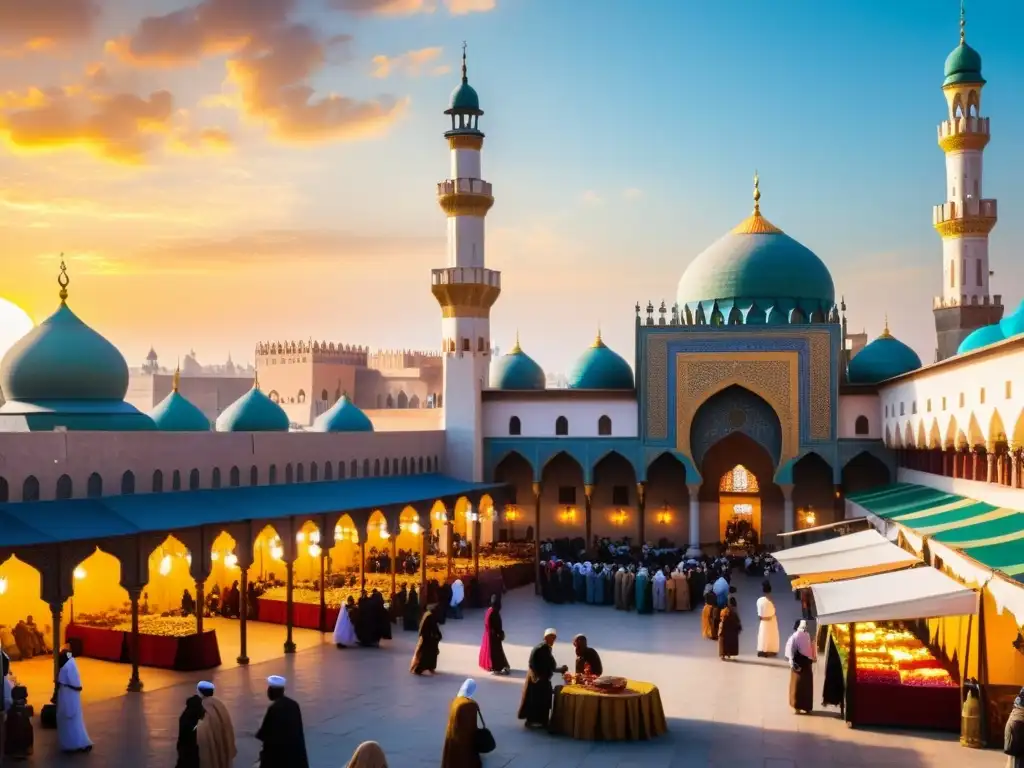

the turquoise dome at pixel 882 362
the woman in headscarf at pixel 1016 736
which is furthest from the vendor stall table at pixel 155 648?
the turquoise dome at pixel 882 362

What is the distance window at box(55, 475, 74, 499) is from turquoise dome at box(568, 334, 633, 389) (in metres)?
17.9

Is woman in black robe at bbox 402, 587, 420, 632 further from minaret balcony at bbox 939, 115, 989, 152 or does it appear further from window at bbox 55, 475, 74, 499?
minaret balcony at bbox 939, 115, 989, 152

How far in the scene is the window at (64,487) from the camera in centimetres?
1504

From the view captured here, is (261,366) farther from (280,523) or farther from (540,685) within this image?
(540,685)

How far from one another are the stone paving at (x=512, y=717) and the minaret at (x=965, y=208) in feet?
48.4

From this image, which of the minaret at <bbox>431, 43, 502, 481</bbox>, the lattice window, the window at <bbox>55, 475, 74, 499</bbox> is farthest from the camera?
the lattice window

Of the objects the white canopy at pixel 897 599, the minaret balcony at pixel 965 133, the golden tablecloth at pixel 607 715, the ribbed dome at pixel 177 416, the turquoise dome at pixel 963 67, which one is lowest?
the golden tablecloth at pixel 607 715

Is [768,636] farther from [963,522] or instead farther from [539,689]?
[539,689]

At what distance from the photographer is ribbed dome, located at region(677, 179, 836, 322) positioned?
29547 mm

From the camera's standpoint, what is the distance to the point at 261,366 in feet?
170

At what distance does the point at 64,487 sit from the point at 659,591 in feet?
36.9

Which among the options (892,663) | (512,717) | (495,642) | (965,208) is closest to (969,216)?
(965,208)

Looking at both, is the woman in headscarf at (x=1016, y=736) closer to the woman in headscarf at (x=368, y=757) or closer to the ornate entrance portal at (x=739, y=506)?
the woman in headscarf at (x=368, y=757)

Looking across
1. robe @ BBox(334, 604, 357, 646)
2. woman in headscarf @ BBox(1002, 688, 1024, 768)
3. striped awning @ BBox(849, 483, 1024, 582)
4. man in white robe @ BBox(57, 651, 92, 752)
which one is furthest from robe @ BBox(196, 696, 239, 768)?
robe @ BBox(334, 604, 357, 646)
